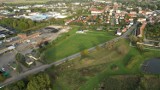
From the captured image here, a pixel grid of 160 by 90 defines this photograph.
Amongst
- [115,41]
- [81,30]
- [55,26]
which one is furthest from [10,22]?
[115,41]

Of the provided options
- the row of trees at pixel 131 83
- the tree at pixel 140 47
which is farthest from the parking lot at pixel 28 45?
the tree at pixel 140 47

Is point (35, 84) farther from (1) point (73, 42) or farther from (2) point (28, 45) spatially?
(1) point (73, 42)

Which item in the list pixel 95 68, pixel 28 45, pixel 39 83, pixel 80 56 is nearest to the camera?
pixel 39 83

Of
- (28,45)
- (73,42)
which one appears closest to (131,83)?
(73,42)

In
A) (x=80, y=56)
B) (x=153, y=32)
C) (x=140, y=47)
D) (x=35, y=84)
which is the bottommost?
(x=80, y=56)

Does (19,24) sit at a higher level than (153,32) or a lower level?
higher

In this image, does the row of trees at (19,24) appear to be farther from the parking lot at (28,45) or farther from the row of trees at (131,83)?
the row of trees at (131,83)

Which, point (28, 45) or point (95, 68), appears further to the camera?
point (28, 45)

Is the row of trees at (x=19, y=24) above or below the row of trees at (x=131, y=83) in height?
above

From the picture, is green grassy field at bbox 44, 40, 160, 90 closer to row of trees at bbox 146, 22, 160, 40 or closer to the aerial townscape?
the aerial townscape
